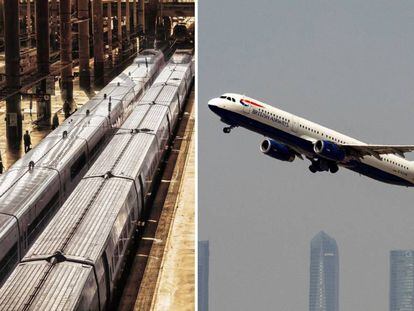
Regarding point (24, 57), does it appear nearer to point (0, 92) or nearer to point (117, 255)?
point (0, 92)

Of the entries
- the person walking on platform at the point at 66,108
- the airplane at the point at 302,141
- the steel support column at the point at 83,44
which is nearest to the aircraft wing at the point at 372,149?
the airplane at the point at 302,141

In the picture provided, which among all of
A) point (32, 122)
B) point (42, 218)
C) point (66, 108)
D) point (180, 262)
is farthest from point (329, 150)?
point (66, 108)

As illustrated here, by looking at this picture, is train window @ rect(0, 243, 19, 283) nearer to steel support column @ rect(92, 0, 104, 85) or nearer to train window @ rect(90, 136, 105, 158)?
train window @ rect(90, 136, 105, 158)

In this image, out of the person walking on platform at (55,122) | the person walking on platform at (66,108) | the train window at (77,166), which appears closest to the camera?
the train window at (77,166)

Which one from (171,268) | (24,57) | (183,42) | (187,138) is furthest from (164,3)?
(171,268)

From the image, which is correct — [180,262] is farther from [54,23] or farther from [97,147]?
[54,23]

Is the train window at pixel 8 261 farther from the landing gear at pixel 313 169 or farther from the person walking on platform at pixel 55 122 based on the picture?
the person walking on platform at pixel 55 122

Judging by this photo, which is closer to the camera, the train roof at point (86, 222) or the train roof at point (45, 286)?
the train roof at point (45, 286)
